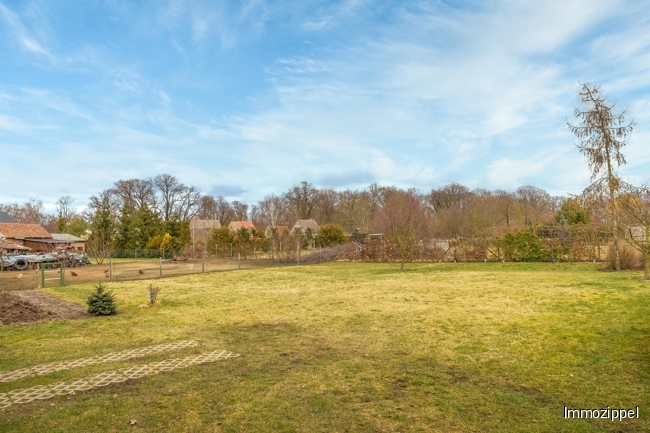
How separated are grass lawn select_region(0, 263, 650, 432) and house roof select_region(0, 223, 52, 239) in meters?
39.1

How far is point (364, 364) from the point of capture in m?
5.63

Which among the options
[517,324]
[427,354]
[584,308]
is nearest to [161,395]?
[427,354]

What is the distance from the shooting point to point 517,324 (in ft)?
25.3

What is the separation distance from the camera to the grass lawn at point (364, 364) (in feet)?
12.7

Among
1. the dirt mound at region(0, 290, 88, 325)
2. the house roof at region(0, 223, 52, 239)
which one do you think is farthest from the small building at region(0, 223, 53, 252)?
the dirt mound at region(0, 290, 88, 325)

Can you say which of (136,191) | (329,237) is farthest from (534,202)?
(136,191)

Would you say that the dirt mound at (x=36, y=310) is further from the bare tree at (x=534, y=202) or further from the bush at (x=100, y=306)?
the bare tree at (x=534, y=202)

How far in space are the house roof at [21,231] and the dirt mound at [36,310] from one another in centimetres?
3530

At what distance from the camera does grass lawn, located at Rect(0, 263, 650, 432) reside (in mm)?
3883

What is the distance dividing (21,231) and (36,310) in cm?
3947

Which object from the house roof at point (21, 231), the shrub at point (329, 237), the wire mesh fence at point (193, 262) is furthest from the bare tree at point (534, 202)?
the house roof at point (21, 231)

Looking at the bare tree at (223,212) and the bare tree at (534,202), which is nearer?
the bare tree at (534,202)

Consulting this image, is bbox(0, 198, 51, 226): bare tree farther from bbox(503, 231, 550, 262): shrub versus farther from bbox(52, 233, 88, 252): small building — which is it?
bbox(503, 231, 550, 262): shrub

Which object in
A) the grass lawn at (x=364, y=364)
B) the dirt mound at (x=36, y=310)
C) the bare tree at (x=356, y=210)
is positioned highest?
the bare tree at (x=356, y=210)
